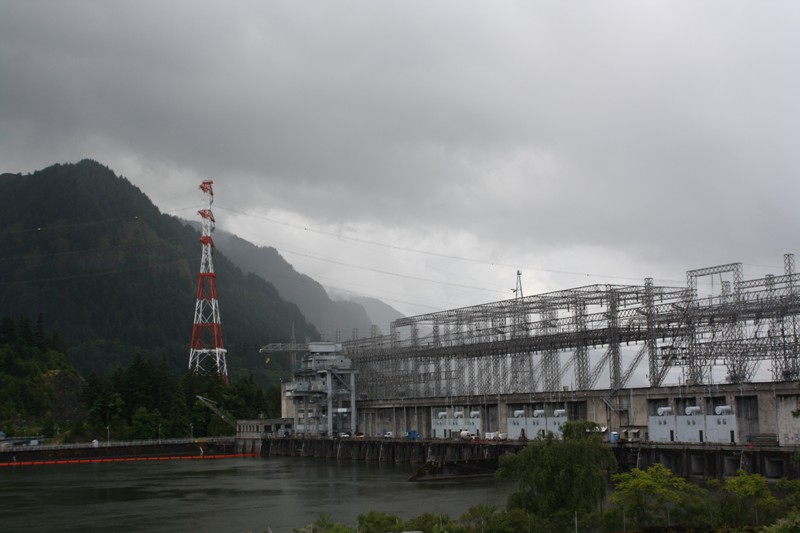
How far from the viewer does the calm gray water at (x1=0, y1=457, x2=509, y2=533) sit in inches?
2009

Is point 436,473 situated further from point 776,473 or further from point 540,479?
point 540,479

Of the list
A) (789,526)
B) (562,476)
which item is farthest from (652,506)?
(789,526)

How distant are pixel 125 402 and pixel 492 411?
6177cm

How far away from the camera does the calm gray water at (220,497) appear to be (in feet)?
167

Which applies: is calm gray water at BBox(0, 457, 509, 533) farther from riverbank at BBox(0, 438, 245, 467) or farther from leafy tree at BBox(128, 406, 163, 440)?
leafy tree at BBox(128, 406, 163, 440)

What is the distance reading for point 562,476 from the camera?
113 feet

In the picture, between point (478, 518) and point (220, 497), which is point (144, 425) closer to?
point (220, 497)

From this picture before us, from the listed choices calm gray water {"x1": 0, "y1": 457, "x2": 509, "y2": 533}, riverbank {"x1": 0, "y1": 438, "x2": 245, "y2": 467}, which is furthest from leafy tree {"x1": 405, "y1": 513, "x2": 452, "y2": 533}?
riverbank {"x1": 0, "y1": 438, "x2": 245, "y2": 467}

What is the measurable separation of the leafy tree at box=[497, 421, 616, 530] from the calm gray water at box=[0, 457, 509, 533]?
5059 millimetres

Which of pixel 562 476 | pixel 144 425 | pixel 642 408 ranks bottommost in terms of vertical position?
pixel 144 425

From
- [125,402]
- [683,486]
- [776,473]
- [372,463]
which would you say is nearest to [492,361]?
[372,463]

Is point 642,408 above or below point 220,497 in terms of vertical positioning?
above

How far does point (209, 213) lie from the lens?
Result: 154 metres

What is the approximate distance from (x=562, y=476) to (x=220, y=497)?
3692 cm
